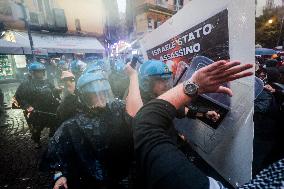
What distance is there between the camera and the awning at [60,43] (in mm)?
19141

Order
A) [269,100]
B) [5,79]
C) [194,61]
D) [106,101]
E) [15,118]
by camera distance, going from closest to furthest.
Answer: [194,61] → [106,101] → [269,100] → [15,118] → [5,79]

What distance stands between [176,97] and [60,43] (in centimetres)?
2260

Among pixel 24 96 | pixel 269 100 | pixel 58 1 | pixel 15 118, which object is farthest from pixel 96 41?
pixel 269 100

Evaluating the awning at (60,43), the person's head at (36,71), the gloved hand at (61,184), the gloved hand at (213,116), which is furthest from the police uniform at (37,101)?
the awning at (60,43)

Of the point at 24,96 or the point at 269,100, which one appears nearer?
the point at 269,100

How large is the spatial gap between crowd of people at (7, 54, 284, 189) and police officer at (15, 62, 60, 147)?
0.02 metres

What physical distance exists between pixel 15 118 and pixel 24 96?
4536 millimetres

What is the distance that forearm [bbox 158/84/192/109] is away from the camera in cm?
95

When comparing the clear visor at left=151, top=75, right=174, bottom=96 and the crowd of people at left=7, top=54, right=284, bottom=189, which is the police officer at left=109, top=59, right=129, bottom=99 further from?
the clear visor at left=151, top=75, right=174, bottom=96

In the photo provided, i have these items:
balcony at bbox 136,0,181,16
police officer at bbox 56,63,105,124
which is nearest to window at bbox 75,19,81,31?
balcony at bbox 136,0,181,16

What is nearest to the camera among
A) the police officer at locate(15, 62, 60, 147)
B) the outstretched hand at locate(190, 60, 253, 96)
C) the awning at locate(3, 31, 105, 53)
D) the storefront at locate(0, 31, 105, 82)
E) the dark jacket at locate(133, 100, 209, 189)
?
the dark jacket at locate(133, 100, 209, 189)

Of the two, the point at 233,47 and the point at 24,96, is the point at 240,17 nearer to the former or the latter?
the point at 233,47

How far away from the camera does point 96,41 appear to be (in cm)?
2647

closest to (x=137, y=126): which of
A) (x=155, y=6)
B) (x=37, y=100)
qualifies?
(x=37, y=100)
